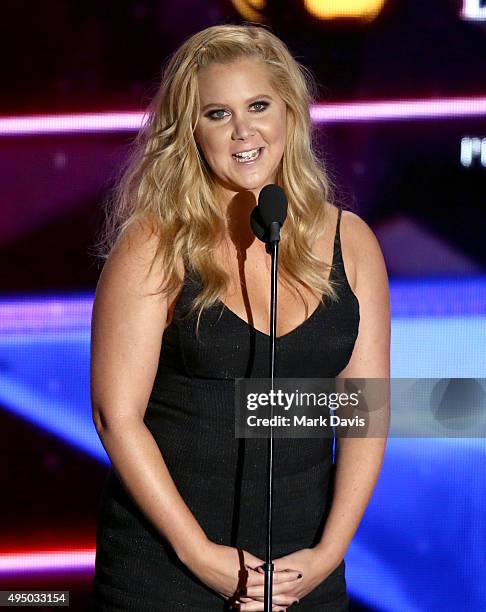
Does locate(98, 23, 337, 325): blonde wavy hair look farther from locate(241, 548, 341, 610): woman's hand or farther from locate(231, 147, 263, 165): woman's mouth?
locate(241, 548, 341, 610): woman's hand

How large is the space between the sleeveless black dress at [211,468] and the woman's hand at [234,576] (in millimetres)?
34

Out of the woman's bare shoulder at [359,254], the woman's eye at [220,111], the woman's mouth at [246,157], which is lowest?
the woman's bare shoulder at [359,254]

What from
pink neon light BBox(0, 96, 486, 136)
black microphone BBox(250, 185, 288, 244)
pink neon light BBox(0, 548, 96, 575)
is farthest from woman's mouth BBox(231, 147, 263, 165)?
pink neon light BBox(0, 548, 96, 575)

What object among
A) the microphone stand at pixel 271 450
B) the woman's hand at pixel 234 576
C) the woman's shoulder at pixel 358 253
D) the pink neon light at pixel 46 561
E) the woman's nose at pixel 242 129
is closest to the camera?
the microphone stand at pixel 271 450

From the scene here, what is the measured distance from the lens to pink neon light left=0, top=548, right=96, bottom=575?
2783 mm

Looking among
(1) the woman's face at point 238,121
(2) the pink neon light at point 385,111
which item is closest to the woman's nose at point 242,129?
(1) the woman's face at point 238,121

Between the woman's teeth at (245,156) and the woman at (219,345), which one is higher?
the woman's teeth at (245,156)

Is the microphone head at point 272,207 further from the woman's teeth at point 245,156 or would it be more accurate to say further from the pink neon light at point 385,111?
the pink neon light at point 385,111

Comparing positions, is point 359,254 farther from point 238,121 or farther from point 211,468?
point 211,468

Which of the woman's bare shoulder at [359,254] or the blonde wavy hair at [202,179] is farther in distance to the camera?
the woman's bare shoulder at [359,254]

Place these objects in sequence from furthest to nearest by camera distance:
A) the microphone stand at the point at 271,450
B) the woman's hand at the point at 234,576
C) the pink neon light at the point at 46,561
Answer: the pink neon light at the point at 46,561
the woman's hand at the point at 234,576
the microphone stand at the point at 271,450

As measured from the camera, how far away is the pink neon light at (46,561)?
9.13ft

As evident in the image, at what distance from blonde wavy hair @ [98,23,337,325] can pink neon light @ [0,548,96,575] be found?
127cm

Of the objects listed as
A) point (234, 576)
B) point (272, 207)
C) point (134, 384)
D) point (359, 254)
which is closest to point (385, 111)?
point (359, 254)
